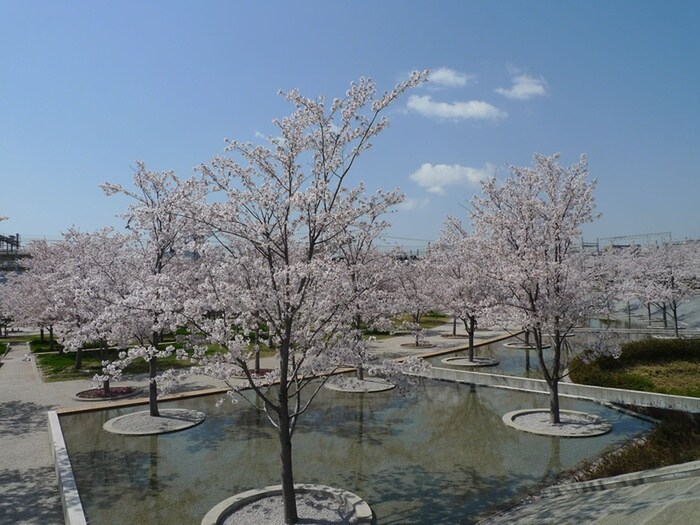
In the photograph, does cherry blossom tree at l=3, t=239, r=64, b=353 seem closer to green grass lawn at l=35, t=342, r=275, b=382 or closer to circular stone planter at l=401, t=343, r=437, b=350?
green grass lawn at l=35, t=342, r=275, b=382

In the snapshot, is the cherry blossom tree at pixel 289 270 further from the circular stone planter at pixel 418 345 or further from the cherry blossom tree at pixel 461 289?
the circular stone planter at pixel 418 345

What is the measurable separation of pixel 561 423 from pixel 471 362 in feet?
33.2

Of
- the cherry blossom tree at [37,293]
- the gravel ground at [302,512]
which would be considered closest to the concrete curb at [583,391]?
the gravel ground at [302,512]

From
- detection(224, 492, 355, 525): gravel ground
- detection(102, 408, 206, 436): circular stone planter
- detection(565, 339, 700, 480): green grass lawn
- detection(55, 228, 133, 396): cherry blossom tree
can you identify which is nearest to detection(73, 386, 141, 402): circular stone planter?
detection(55, 228, 133, 396): cherry blossom tree

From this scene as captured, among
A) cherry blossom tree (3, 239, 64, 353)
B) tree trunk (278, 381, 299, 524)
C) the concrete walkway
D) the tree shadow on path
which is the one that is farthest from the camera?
cherry blossom tree (3, 239, 64, 353)

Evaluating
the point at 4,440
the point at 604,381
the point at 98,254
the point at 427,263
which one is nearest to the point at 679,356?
the point at 604,381

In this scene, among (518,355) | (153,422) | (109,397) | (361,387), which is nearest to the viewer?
(153,422)

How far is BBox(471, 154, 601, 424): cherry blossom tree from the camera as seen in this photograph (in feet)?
44.3

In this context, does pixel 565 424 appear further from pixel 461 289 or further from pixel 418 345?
pixel 418 345

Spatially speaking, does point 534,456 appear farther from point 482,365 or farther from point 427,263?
point 427,263

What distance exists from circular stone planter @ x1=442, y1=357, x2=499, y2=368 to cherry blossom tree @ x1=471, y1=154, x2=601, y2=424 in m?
8.53

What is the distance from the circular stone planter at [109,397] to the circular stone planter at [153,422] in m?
3.12

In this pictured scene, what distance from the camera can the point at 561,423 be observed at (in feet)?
44.3

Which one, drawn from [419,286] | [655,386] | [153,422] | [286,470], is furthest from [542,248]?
[419,286]
